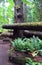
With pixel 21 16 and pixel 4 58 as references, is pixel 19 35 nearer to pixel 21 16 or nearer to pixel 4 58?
pixel 21 16

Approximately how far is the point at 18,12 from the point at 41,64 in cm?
556

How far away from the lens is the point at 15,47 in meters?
6.11

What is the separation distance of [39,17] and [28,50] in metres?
7.53

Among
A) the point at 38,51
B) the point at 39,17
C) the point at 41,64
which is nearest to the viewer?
the point at 41,64

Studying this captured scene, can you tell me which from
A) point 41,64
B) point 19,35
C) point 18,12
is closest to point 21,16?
point 18,12

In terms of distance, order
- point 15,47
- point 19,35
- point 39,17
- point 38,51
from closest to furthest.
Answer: point 38,51, point 15,47, point 19,35, point 39,17

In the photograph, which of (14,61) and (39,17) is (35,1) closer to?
(39,17)

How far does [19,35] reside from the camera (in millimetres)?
9492

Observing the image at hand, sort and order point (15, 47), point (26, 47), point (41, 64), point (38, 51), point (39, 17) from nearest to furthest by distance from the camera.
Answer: point (41, 64), point (38, 51), point (26, 47), point (15, 47), point (39, 17)

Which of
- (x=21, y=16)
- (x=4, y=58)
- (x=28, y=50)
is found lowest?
(x=4, y=58)

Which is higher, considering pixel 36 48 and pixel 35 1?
pixel 35 1

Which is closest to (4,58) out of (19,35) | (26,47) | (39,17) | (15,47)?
(15,47)

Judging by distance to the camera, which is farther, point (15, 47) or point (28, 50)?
point (15, 47)

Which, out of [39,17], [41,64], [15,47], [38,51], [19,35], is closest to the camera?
[41,64]
